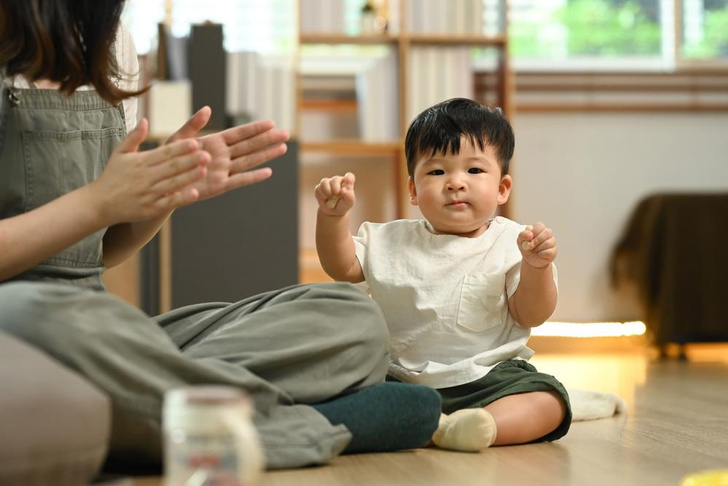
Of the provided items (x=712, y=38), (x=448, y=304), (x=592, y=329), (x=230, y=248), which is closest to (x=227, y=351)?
(x=448, y=304)

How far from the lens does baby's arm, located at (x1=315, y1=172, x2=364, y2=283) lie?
50.6 inches

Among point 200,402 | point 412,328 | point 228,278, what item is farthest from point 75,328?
point 228,278

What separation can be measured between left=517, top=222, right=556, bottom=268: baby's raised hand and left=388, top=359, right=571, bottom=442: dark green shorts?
0.16m

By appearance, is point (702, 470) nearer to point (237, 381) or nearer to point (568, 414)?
point (568, 414)

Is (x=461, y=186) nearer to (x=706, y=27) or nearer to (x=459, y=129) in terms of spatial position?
(x=459, y=129)

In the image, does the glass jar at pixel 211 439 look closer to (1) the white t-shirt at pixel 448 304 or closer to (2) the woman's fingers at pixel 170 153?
(2) the woman's fingers at pixel 170 153

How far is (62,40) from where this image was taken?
1.06 meters

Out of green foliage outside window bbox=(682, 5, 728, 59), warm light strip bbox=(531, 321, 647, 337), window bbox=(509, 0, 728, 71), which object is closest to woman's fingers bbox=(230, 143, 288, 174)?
warm light strip bbox=(531, 321, 647, 337)

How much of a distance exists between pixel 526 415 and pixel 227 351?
15.7 inches

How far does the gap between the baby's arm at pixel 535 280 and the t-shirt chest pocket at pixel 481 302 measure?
2 cm

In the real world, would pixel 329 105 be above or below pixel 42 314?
above

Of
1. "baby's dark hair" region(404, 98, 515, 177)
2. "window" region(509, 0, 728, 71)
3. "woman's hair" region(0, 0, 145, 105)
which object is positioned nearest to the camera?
"woman's hair" region(0, 0, 145, 105)

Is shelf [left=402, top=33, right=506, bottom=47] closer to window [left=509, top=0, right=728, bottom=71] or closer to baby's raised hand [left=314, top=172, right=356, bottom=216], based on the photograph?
window [left=509, top=0, right=728, bottom=71]

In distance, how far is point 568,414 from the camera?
127 centimetres
